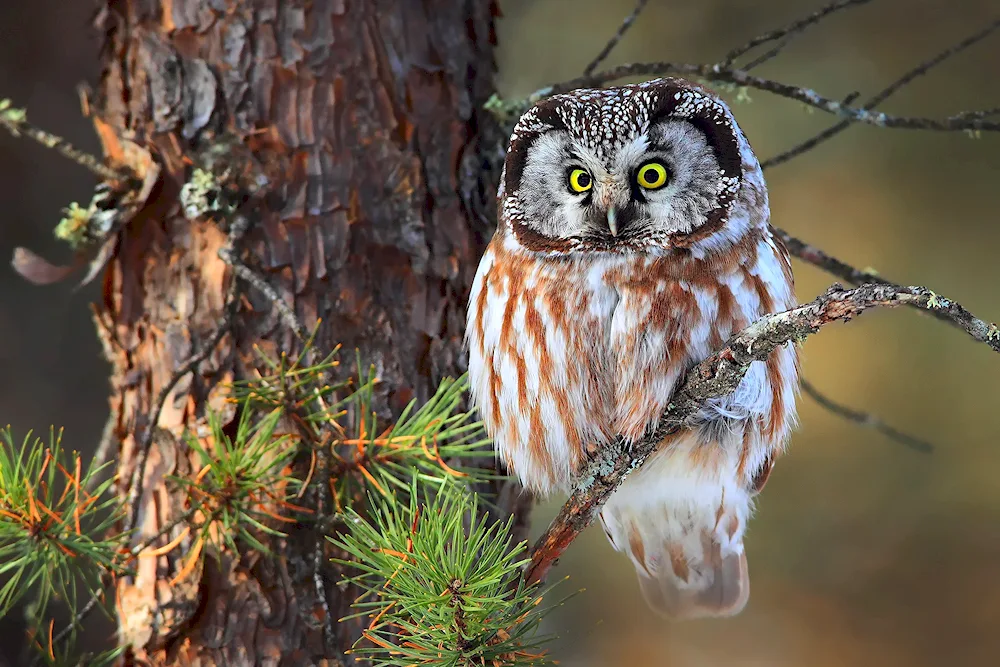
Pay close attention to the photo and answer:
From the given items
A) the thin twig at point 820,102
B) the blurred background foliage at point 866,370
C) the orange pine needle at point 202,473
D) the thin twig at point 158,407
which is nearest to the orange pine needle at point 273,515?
the orange pine needle at point 202,473

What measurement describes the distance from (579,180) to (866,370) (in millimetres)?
2691

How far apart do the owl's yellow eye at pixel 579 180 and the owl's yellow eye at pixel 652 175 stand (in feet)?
0.32

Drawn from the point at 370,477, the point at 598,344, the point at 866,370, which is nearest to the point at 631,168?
the point at 598,344

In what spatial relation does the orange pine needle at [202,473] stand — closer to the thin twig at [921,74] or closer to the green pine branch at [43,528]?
the green pine branch at [43,528]

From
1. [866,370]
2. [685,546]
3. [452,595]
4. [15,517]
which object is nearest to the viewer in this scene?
[452,595]

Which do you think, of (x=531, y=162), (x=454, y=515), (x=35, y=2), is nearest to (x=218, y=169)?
(x=531, y=162)

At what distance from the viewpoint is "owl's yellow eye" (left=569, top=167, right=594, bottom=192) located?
5.70 ft

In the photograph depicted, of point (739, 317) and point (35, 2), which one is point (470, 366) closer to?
point (739, 317)

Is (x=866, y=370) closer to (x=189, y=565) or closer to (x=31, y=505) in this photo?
(x=189, y=565)

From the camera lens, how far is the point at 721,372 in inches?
55.9

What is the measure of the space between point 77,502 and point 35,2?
7.89ft

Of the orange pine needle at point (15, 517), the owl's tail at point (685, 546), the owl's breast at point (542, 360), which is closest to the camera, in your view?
the orange pine needle at point (15, 517)

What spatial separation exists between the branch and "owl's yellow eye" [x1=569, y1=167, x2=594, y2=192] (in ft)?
1.38

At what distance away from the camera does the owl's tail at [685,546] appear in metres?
2.22
